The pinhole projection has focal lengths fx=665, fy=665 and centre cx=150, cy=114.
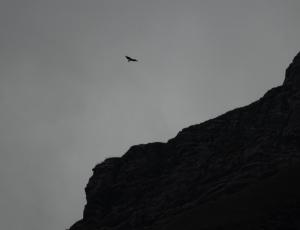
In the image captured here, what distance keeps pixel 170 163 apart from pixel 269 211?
1797 inches

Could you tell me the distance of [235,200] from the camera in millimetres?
95875

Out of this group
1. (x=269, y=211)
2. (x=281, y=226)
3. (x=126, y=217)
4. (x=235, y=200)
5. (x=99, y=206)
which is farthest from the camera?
(x=99, y=206)

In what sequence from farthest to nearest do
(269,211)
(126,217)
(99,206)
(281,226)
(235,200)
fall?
(99,206)
(126,217)
(235,200)
(269,211)
(281,226)

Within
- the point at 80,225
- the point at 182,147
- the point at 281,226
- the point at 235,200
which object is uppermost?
the point at 182,147

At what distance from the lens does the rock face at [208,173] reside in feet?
317

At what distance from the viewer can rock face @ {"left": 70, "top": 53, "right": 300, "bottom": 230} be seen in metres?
96.6

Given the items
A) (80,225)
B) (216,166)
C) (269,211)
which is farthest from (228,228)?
(80,225)

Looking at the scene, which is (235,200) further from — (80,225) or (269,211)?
(80,225)

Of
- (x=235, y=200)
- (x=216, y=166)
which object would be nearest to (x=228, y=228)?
(x=235, y=200)

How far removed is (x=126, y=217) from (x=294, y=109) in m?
37.1

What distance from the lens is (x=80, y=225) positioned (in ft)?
400

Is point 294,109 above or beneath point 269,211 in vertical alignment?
above

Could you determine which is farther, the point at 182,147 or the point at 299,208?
the point at 182,147

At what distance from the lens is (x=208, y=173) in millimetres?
119188
